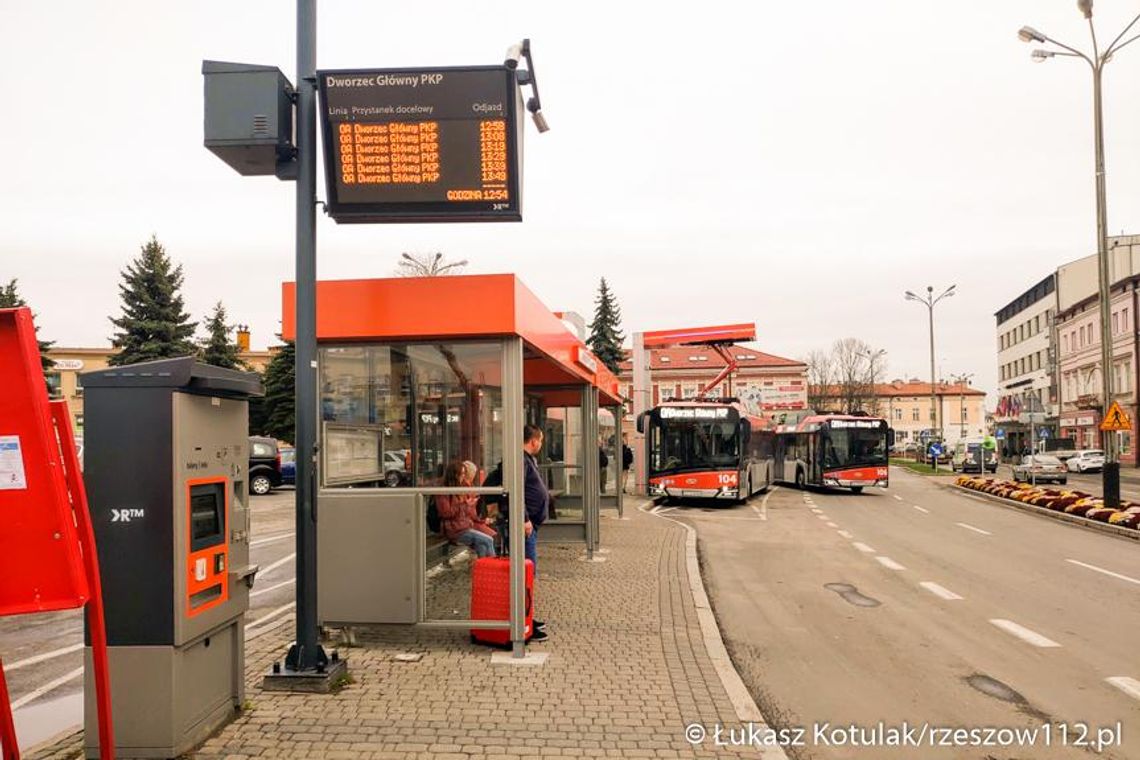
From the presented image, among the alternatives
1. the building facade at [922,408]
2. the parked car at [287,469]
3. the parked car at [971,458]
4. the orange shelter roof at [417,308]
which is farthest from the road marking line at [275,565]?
the building facade at [922,408]

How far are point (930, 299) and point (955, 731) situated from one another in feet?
178

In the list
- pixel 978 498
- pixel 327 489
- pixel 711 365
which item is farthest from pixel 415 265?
pixel 711 365

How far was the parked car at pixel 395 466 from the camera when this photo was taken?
8789 millimetres

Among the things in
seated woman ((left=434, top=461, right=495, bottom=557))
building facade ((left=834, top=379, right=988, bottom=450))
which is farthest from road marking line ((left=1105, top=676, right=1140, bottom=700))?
building facade ((left=834, top=379, right=988, bottom=450))

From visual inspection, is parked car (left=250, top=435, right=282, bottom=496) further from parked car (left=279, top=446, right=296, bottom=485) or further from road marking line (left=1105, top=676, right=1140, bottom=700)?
road marking line (left=1105, top=676, right=1140, bottom=700)

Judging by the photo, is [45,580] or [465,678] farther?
[465,678]

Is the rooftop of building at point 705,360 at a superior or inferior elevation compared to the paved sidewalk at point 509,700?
superior

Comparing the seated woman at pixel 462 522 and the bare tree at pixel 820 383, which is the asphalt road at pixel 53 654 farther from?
the bare tree at pixel 820 383

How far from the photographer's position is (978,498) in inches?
1150

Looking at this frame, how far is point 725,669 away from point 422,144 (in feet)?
14.8

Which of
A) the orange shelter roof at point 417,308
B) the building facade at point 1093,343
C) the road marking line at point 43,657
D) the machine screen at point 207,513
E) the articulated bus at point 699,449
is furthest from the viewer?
the building facade at point 1093,343

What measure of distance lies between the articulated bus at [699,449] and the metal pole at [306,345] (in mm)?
19461

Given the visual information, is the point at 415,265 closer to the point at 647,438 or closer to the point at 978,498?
the point at 647,438

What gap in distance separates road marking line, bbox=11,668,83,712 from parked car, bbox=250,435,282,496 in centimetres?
2177
